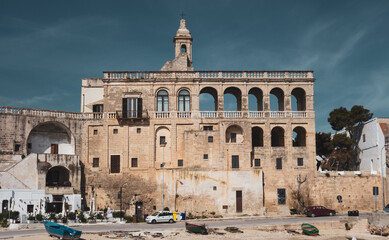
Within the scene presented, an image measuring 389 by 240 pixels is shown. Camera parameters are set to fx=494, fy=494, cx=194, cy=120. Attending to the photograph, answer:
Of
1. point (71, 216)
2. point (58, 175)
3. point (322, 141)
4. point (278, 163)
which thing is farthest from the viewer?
point (322, 141)

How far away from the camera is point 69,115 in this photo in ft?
187

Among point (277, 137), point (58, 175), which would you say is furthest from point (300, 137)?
point (58, 175)

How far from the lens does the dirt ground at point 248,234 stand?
38822 millimetres

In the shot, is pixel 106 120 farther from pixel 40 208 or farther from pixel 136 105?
pixel 40 208

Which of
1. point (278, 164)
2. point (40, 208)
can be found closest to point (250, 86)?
point (278, 164)

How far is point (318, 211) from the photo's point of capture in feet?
173

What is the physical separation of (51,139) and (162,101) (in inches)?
533

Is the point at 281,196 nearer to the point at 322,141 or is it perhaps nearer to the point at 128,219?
the point at 322,141

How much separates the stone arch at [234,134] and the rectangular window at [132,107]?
10364 millimetres

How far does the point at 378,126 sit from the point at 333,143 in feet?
19.8

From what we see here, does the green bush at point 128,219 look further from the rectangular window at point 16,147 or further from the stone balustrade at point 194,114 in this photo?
the rectangular window at point 16,147

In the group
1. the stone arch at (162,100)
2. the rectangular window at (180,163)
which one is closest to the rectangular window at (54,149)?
the stone arch at (162,100)

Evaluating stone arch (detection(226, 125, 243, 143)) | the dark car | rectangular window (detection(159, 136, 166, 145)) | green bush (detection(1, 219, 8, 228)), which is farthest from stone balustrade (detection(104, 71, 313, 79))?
green bush (detection(1, 219, 8, 228))

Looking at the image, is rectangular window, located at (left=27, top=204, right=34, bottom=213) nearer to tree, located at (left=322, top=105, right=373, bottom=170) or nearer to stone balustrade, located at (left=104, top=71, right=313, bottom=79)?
stone balustrade, located at (left=104, top=71, right=313, bottom=79)
